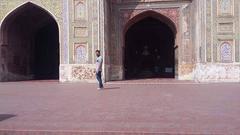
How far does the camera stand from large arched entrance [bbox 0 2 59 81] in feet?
69.2

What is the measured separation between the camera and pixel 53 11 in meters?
19.7

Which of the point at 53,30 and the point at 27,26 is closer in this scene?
the point at 27,26

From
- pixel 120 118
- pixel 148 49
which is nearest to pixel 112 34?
pixel 148 49

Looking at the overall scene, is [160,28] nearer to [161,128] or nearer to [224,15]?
[224,15]

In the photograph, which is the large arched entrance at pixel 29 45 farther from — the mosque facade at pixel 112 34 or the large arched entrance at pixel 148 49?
the large arched entrance at pixel 148 49

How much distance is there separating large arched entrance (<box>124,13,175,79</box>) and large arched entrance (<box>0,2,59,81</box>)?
230 inches

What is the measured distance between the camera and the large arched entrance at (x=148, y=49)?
91.0ft

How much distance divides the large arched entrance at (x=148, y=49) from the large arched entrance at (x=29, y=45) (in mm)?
5838

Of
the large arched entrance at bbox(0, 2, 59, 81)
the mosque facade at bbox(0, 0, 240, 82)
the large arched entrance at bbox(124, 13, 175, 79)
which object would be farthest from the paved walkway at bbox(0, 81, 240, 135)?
the large arched entrance at bbox(124, 13, 175, 79)

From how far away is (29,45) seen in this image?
80.8 feet

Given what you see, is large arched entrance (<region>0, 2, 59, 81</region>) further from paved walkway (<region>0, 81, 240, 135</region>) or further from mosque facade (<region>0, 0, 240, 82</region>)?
paved walkway (<region>0, 81, 240, 135</region>)

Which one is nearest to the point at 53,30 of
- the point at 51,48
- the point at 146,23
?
the point at 51,48

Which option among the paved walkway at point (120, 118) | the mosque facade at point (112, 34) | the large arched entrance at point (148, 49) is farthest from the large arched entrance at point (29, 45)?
the paved walkway at point (120, 118)

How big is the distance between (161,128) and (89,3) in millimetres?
14593
